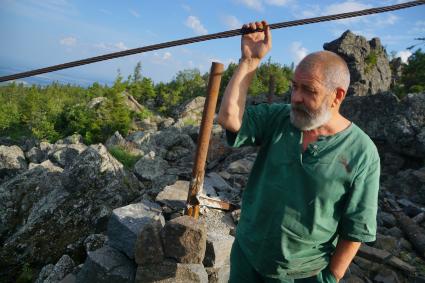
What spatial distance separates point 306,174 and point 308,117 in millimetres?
390

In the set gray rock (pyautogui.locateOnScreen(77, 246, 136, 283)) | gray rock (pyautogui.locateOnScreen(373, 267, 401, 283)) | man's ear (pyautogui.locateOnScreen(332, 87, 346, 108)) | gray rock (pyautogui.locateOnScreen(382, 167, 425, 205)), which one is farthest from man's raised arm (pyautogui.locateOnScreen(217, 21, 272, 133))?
gray rock (pyautogui.locateOnScreen(382, 167, 425, 205))

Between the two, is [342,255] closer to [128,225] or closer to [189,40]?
[189,40]

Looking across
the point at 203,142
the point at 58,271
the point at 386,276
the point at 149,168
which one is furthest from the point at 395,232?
the point at 149,168

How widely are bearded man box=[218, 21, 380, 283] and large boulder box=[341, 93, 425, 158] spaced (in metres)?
12.5

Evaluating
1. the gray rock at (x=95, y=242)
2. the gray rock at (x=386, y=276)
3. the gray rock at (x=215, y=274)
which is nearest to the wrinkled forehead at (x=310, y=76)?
the gray rock at (x=215, y=274)

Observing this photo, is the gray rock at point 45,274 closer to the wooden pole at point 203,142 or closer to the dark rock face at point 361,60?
the wooden pole at point 203,142

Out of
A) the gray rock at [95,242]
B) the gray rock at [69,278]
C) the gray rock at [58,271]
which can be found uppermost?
the gray rock at [95,242]

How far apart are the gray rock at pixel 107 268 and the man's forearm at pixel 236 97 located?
3276 mm

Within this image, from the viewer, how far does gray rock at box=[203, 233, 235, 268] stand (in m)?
4.66

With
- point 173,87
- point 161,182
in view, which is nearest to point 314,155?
point 161,182

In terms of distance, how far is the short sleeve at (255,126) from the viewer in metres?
2.40

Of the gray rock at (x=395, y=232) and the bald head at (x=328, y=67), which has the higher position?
the bald head at (x=328, y=67)

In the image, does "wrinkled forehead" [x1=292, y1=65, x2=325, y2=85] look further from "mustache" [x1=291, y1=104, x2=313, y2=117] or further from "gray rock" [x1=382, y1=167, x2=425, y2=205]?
"gray rock" [x1=382, y1=167, x2=425, y2=205]

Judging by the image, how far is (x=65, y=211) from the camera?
8070 mm
